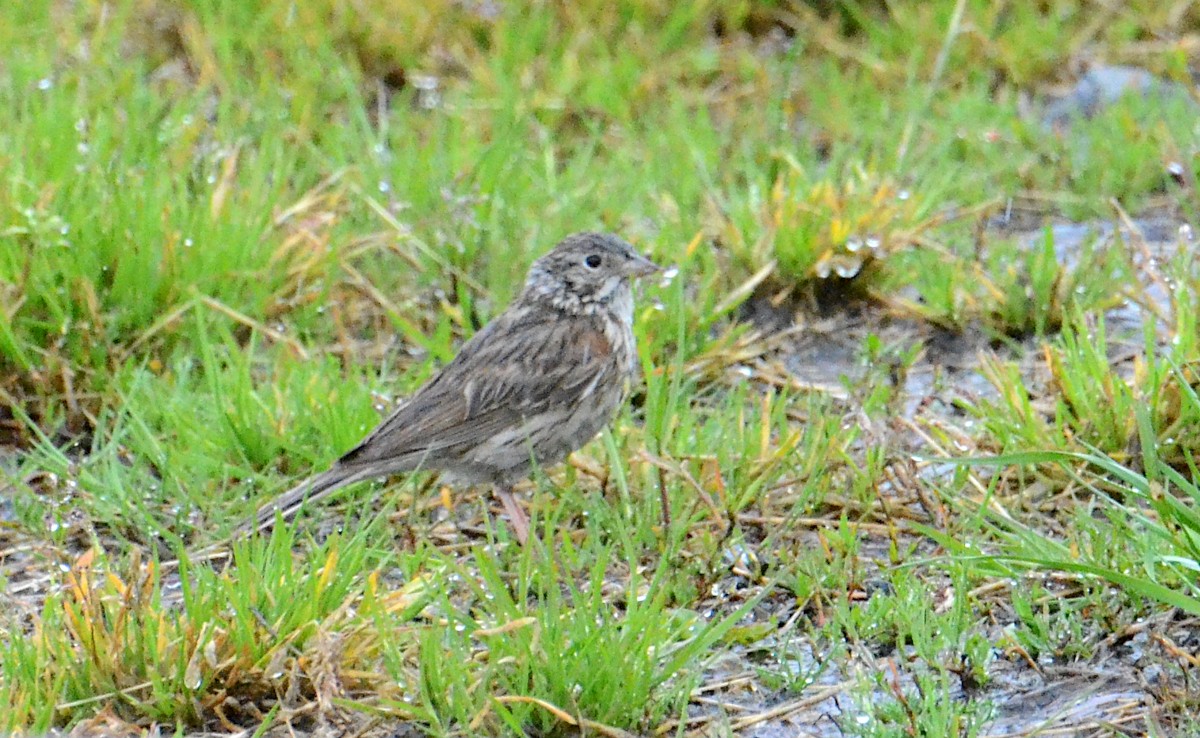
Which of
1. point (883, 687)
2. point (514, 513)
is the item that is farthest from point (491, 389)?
point (883, 687)

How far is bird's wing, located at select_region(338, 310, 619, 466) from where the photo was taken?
466 centimetres

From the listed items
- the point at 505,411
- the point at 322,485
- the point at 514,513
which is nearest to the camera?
the point at 322,485

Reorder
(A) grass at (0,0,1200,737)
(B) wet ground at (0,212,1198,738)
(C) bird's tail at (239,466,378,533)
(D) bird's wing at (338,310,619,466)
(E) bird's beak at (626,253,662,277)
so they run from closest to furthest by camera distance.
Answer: (B) wet ground at (0,212,1198,738) < (A) grass at (0,0,1200,737) < (C) bird's tail at (239,466,378,533) < (D) bird's wing at (338,310,619,466) < (E) bird's beak at (626,253,662,277)

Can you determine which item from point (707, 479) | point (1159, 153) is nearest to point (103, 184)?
point (707, 479)

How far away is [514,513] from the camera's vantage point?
4.70m

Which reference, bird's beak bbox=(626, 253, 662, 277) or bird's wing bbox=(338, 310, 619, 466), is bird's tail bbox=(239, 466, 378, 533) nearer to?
bird's wing bbox=(338, 310, 619, 466)

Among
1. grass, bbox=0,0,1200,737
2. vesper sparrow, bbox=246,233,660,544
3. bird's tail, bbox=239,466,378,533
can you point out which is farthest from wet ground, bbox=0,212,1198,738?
vesper sparrow, bbox=246,233,660,544

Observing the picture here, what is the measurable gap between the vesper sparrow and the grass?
129mm

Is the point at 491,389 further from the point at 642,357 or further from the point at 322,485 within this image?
the point at 322,485

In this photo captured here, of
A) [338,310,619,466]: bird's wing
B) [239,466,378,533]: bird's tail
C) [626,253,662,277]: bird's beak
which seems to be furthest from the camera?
[626,253,662,277]: bird's beak

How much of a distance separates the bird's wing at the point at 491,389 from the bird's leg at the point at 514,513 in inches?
7.2

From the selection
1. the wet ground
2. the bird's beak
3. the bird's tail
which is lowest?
the wet ground

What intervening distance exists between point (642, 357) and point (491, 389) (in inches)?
18.8

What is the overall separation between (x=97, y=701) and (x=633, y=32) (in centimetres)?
508
